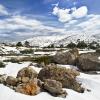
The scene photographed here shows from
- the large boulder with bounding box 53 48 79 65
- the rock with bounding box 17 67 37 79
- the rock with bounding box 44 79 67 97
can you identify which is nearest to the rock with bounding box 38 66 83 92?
the rock with bounding box 17 67 37 79

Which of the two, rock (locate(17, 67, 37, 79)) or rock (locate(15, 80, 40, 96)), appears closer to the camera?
rock (locate(15, 80, 40, 96))

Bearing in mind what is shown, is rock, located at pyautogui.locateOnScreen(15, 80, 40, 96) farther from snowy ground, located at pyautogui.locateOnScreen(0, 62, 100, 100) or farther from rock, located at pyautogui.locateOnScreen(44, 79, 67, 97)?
rock, located at pyautogui.locateOnScreen(44, 79, 67, 97)

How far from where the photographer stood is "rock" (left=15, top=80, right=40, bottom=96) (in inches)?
733

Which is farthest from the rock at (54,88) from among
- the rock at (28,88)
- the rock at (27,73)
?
the rock at (27,73)

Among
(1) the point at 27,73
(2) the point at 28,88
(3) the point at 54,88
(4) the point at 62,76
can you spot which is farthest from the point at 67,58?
(2) the point at 28,88

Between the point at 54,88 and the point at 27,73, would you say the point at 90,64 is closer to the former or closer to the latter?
the point at 27,73

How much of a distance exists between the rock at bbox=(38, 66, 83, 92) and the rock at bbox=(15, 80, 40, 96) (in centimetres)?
298

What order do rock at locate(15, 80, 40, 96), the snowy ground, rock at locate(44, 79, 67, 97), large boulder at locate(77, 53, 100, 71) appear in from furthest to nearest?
large boulder at locate(77, 53, 100, 71)
rock at locate(44, 79, 67, 97)
rock at locate(15, 80, 40, 96)
the snowy ground

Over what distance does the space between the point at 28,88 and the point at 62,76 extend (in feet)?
13.8

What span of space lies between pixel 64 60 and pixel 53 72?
11.6m

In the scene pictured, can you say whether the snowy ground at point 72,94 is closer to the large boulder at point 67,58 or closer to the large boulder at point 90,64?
the large boulder at point 90,64

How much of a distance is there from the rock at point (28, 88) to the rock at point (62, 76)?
9.78 feet

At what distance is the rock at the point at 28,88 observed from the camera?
733 inches

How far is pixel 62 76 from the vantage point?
22109mm
